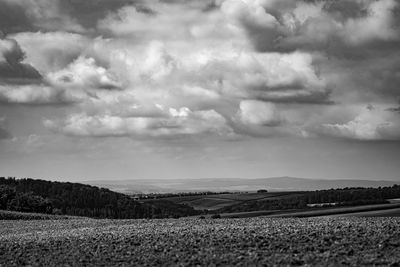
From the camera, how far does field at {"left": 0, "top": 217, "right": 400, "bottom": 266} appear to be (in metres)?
27.2

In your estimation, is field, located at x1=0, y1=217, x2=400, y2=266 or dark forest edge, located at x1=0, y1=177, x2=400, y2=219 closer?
field, located at x1=0, y1=217, x2=400, y2=266

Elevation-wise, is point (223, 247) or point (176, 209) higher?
point (223, 247)

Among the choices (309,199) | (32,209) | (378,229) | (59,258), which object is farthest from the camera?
(309,199)

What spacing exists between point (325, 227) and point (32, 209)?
93631mm

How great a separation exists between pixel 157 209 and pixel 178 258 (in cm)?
16711

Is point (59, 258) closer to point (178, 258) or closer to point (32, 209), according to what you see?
point (178, 258)

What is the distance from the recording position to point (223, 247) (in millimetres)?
30578

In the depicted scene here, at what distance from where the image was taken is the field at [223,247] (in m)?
27.2

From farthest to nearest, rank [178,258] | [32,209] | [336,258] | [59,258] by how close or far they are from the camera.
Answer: [32,209] → [59,258] → [178,258] → [336,258]

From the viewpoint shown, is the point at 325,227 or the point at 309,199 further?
the point at 309,199

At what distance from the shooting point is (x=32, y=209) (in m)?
118

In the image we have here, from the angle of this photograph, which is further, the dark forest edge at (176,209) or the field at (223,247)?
the dark forest edge at (176,209)

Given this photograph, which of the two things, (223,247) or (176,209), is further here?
(176,209)

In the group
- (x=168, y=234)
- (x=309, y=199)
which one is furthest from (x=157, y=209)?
(x=168, y=234)
